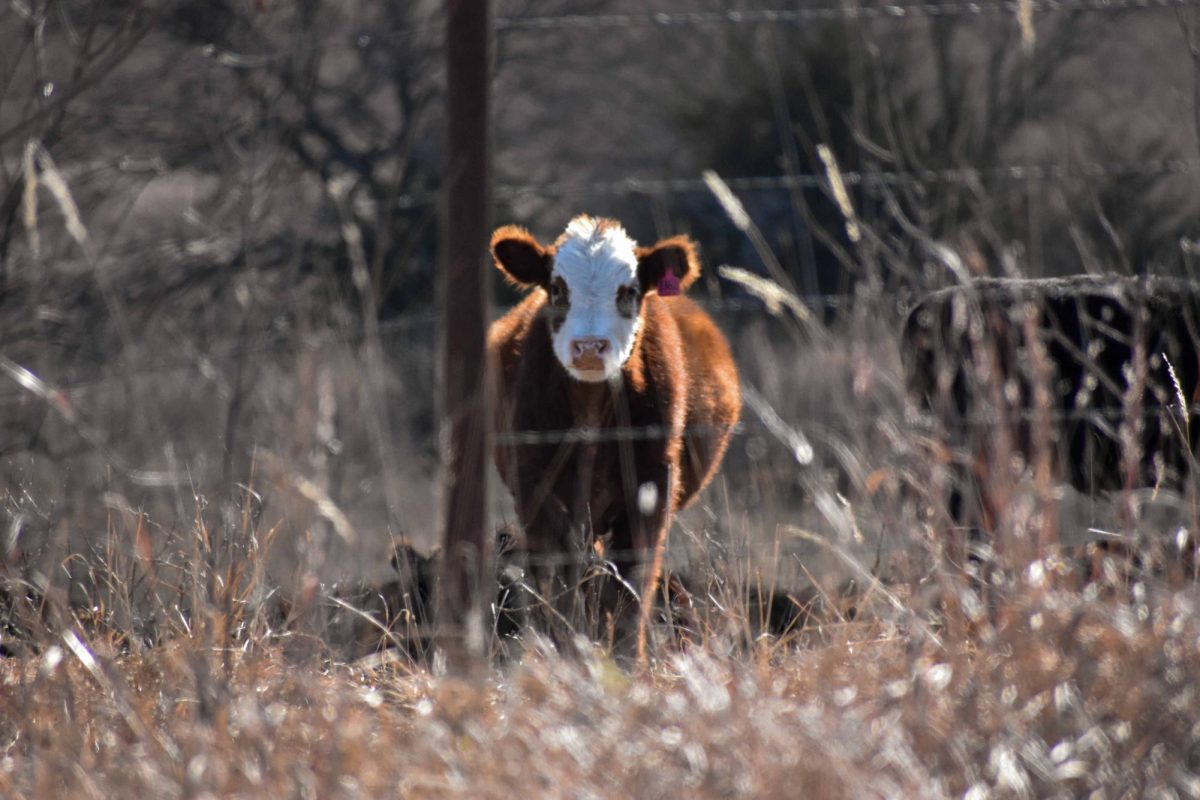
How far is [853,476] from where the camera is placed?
280cm

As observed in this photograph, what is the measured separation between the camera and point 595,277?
16.5 feet

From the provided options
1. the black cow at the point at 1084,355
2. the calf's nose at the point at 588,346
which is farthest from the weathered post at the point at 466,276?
the black cow at the point at 1084,355

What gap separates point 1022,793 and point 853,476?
2.22 feet

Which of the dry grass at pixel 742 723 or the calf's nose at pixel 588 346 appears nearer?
the dry grass at pixel 742 723

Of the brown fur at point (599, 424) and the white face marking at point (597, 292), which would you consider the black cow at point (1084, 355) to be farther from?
the white face marking at point (597, 292)

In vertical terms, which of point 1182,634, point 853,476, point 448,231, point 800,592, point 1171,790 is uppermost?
point 448,231

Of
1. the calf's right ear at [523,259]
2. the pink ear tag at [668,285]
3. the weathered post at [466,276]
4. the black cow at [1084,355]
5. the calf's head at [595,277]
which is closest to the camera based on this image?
the weathered post at [466,276]

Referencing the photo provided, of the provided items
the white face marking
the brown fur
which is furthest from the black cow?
the white face marking

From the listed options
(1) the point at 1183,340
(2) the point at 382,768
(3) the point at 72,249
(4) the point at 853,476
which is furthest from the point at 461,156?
(3) the point at 72,249

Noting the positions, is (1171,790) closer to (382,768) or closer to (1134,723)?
(1134,723)

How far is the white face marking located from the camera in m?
4.70

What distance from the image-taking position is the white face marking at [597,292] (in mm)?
4703

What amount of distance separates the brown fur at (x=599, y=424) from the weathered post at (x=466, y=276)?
89 cm

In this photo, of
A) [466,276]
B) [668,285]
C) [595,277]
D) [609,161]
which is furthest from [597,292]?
[609,161]
